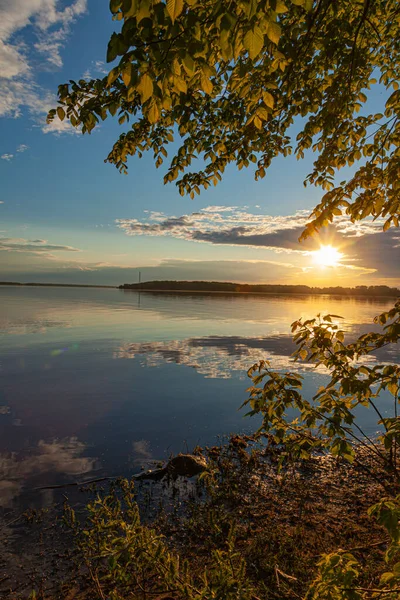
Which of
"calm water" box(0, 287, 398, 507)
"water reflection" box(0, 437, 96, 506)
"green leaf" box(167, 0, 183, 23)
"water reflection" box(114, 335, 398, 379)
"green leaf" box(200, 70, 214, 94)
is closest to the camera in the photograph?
"green leaf" box(167, 0, 183, 23)

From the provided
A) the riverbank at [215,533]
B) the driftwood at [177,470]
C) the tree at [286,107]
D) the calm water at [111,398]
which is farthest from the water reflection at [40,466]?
the tree at [286,107]

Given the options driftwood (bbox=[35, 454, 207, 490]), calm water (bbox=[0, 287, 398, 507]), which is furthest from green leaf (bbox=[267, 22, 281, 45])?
calm water (bbox=[0, 287, 398, 507])

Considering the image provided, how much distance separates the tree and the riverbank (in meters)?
0.98

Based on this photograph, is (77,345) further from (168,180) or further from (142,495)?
(168,180)

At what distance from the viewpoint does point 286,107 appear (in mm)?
6422

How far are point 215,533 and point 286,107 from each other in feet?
26.5

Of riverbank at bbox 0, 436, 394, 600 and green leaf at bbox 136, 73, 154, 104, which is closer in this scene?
green leaf at bbox 136, 73, 154, 104

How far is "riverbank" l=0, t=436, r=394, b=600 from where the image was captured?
4.68 meters

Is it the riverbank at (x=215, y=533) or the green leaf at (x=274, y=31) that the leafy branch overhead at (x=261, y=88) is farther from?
the riverbank at (x=215, y=533)

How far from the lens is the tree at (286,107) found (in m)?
2.51

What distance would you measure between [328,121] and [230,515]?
7886mm

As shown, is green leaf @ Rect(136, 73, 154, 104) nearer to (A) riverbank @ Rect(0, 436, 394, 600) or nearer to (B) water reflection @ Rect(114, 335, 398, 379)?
(A) riverbank @ Rect(0, 436, 394, 600)

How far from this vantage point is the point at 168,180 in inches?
284

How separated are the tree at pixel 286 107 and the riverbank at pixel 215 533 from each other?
98 cm
